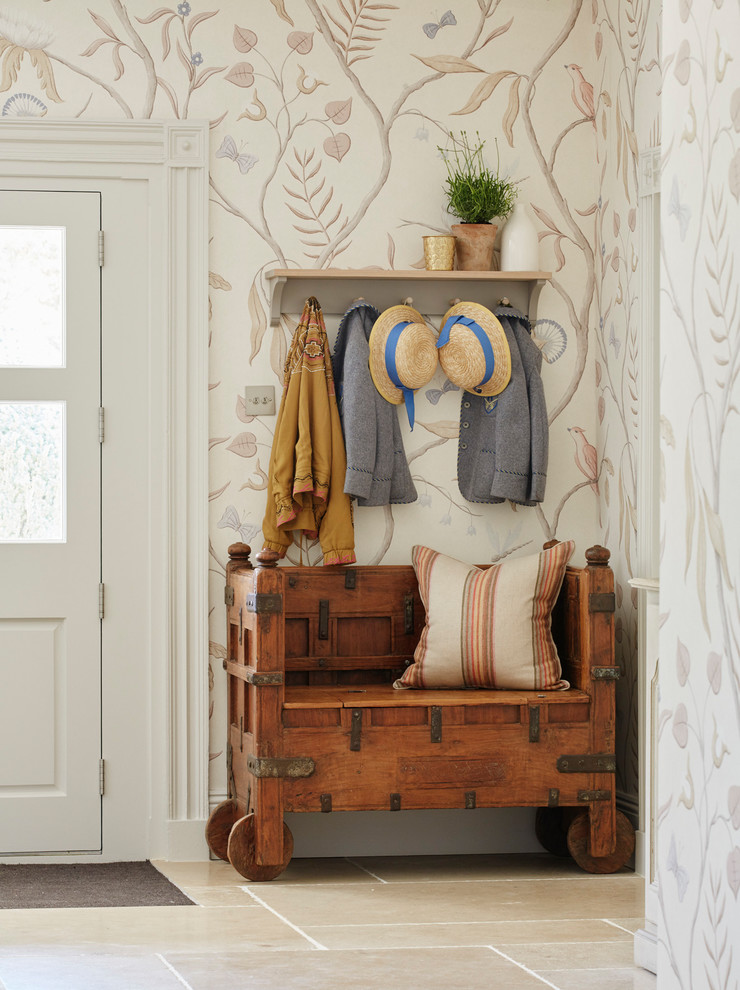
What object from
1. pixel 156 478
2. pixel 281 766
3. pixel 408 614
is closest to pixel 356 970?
pixel 281 766

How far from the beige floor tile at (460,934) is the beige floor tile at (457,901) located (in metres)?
0.05

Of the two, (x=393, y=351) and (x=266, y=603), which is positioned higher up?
(x=393, y=351)

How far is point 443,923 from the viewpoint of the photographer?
274cm

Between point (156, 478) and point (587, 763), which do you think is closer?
point (587, 763)

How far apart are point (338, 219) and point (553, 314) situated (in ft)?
2.36

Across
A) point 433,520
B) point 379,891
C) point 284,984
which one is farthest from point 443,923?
point 433,520

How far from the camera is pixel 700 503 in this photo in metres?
1.20

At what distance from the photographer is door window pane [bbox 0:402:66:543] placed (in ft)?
11.3

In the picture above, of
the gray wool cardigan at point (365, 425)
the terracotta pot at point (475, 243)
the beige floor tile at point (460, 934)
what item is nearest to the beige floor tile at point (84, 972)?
the beige floor tile at point (460, 934)

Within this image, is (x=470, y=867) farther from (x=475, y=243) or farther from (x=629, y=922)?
(x=475, y=243)

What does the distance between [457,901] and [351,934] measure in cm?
41

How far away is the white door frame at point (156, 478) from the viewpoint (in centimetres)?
344

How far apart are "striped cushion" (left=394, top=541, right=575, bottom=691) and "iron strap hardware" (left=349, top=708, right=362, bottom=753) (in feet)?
0.91

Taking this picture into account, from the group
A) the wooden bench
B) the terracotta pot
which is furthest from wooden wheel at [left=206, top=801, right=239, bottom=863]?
the terracotta pot
